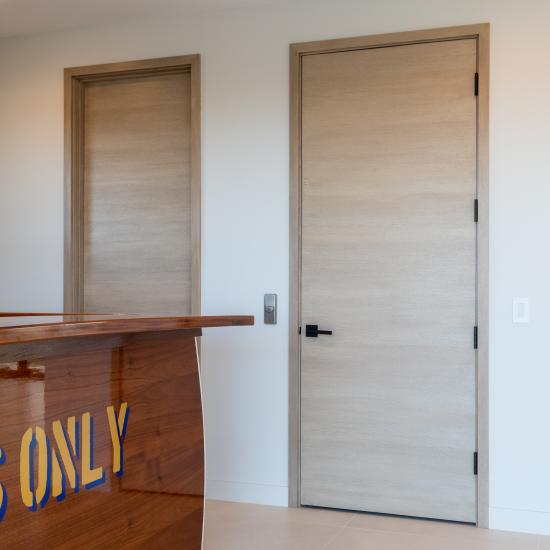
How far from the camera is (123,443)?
1.99 m

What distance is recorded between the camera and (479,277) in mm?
3373

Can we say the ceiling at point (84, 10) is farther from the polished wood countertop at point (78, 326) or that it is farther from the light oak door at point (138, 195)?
the polished wood countertop at point (78, 326)

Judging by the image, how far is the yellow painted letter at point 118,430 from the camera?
1.93 m

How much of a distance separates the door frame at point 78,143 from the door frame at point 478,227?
1.90ft

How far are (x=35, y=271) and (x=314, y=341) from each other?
175 cm

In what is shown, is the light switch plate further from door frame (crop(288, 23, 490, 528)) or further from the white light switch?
the white light switch

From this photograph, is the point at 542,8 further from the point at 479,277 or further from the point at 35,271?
the point at 35,271

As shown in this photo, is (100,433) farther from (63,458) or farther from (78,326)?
(78,326)

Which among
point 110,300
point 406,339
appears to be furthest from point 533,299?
point 110,300

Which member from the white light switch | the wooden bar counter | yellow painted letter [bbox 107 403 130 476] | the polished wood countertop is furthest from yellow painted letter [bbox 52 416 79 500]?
the white light switch

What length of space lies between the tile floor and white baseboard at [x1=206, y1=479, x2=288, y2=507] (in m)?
0.09

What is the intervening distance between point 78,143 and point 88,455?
2.70 m

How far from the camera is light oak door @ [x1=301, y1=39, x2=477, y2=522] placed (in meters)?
3.42

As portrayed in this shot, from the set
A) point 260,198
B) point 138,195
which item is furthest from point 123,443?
point 138,195
